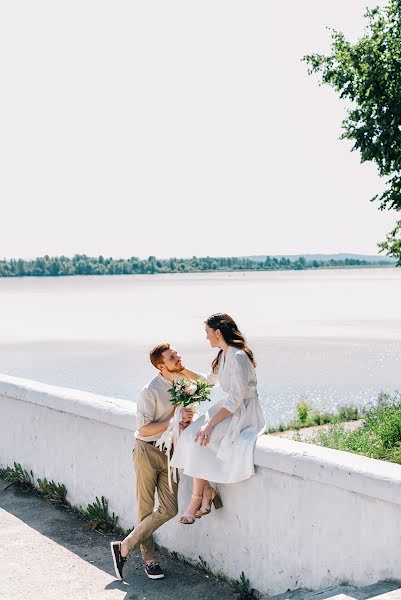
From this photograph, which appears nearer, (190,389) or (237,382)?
(237,382)

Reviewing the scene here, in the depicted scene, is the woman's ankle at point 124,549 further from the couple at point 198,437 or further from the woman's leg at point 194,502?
the woman's leg at point 194,502

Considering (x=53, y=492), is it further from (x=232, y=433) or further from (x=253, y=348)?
(x=253, y=348)

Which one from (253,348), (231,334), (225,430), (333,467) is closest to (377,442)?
(225,430)

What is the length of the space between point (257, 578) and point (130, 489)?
169cm

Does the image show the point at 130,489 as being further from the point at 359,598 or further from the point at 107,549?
the point at 359,598

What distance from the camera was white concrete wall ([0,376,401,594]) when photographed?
529cm

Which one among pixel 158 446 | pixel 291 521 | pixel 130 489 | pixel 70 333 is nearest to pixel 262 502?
pixel 291 521

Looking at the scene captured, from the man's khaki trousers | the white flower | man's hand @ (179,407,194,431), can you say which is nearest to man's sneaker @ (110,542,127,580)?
the man's khaki trousers

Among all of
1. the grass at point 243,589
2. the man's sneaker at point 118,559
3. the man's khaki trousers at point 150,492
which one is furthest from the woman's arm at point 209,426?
the man's sneaker at point 118,559

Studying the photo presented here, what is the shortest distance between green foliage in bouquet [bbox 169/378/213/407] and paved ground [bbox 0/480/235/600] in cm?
139

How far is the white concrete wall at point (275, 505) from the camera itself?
529cm

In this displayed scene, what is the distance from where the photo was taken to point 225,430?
6.30 metres

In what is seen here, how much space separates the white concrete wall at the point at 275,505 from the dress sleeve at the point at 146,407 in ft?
2.06

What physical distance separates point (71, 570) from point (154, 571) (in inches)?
27.1
